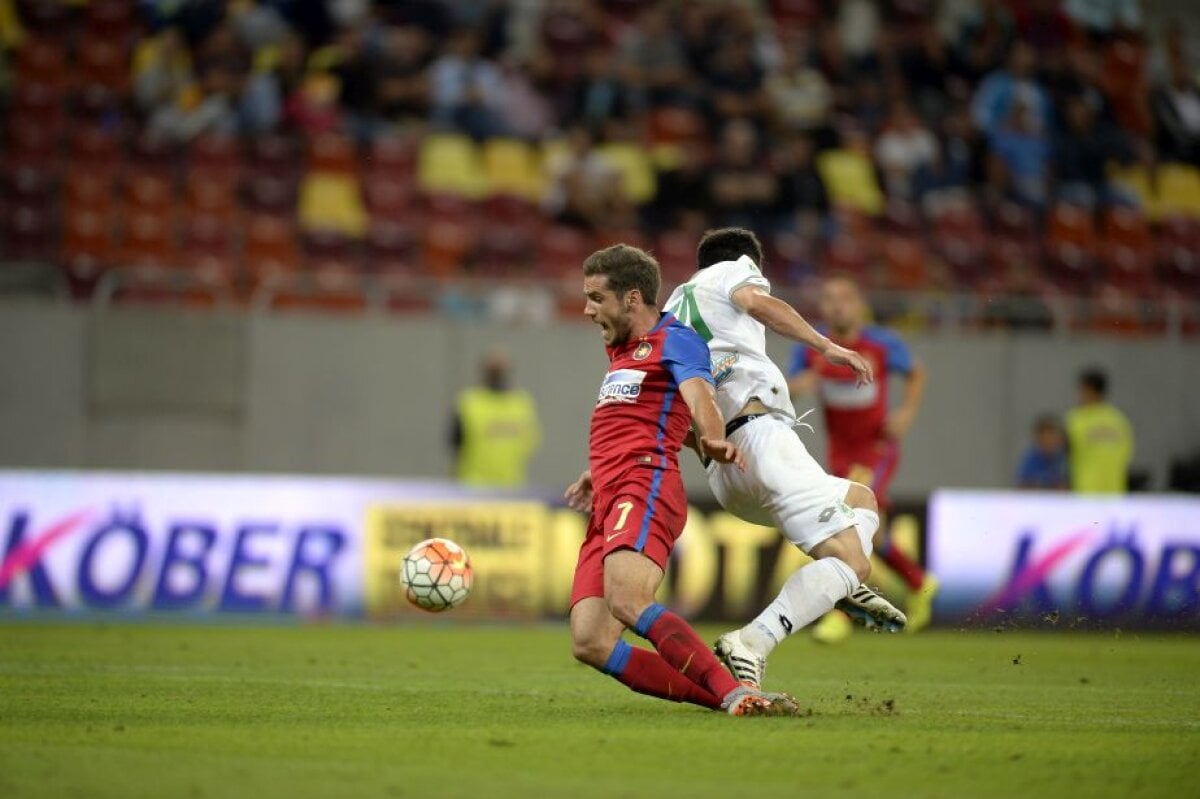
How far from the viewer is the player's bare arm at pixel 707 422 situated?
6.97 metres

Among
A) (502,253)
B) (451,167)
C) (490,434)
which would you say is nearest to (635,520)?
(490,434)

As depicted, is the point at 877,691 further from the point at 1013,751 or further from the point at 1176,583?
the point at 1176,583

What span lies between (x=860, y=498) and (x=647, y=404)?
117cm

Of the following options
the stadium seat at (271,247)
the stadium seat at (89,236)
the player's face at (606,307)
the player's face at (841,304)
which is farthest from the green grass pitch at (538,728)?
the stadium seat at (271,247)

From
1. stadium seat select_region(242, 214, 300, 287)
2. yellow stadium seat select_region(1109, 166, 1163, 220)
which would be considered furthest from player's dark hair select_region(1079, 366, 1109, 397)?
stadium seat select_region(242, 214, 300, 287)

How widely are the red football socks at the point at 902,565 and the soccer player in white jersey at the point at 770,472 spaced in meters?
4.48

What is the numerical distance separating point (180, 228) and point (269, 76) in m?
2.28

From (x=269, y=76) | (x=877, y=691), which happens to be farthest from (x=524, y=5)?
(x=877, y=691)

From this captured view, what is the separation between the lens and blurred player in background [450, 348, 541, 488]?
55.1ft

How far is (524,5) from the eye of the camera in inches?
856

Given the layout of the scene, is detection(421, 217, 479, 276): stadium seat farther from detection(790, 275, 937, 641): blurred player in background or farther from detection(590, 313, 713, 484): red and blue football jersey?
detection(590, 313, 713, 484): red and blue football jersey

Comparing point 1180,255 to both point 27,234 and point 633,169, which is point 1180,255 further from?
point 27,234

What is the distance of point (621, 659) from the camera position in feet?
24.2

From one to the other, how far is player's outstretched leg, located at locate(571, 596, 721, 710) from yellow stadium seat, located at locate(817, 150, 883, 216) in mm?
13775
